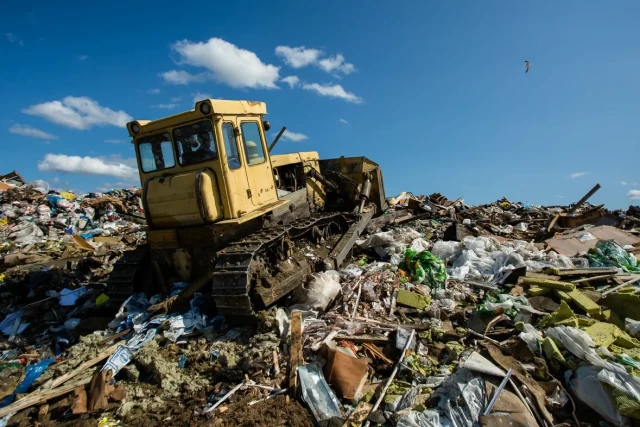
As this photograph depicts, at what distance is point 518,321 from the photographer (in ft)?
14.6

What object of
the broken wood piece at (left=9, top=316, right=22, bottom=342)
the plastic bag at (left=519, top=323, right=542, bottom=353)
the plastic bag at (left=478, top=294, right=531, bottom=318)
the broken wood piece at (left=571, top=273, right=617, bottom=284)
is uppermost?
the broken wood piece at (left=9, top=316, right=22, bottom=342)

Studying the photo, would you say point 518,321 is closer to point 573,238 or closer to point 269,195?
point 269,195

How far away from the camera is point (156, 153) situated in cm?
575

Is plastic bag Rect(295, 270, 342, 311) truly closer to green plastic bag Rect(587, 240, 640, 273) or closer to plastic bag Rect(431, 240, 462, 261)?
plastic bag Rect(431, 240, 462, 261)

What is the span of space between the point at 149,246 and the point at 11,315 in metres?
2.79

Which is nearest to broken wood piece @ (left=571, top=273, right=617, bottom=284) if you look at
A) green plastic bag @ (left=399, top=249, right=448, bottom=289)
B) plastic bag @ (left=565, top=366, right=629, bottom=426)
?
green plastic bag @ (left=399, top=249, right=448, bottom=289)

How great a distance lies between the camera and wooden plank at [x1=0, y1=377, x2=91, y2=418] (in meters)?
3.61

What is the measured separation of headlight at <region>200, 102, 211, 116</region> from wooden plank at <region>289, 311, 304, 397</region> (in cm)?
286

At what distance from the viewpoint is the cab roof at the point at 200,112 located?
5.10 meters

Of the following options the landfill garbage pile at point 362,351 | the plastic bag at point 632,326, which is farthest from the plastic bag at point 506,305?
the plastic bag at point 632,326

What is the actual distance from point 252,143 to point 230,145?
59 centimetres

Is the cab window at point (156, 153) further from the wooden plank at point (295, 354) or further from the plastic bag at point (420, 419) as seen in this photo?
the plastic bag at point (420, 419)

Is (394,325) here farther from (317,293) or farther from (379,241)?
(379,241)

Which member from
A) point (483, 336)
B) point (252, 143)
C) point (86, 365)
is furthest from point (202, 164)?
point (483, 336)
